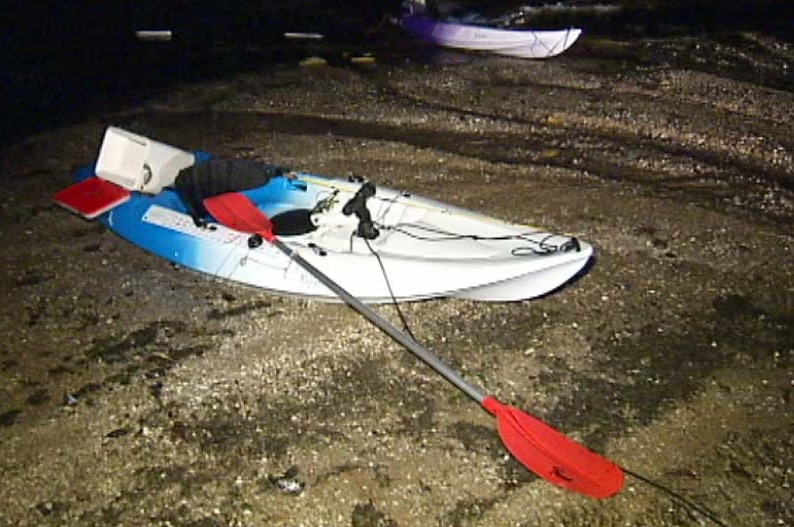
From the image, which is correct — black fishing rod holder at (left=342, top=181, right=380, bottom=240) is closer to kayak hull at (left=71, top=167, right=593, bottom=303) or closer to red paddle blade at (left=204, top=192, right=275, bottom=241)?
kayak hull at (left=71, top=167, right=593, bottom=303)

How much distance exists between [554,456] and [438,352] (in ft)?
3.97

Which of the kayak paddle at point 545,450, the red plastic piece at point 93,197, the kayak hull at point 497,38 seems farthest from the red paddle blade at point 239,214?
the kayak hull at point 497,38

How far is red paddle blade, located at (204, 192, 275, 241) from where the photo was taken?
5.35m

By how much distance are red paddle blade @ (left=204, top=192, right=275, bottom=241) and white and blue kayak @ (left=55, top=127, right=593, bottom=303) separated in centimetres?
6

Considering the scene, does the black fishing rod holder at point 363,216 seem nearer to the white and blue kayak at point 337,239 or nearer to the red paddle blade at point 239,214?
the white and blue kayak at point 337,239

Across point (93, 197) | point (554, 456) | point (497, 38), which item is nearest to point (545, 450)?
point (554, 456)

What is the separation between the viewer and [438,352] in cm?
501

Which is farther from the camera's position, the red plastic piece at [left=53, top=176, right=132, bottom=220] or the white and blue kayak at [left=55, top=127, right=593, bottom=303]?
the red plastic piece at [left=53, top=176, right=132, bottom=220]

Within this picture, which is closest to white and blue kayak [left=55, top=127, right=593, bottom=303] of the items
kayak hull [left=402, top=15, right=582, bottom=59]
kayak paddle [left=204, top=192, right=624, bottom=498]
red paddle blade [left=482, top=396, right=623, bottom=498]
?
kayak paddle [left=204, top=192, right=624, bottom=498]

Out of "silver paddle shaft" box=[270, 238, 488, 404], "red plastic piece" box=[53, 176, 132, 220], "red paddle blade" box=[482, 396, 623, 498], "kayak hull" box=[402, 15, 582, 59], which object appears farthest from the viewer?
"kayak hull" box=[402, 15, 582, 59]

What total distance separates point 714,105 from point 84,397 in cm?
685

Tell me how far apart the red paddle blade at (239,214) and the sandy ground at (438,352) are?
519 mm

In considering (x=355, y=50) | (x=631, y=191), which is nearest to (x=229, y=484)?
(x=631, y=191)

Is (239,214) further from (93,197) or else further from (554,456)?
(554,456)
